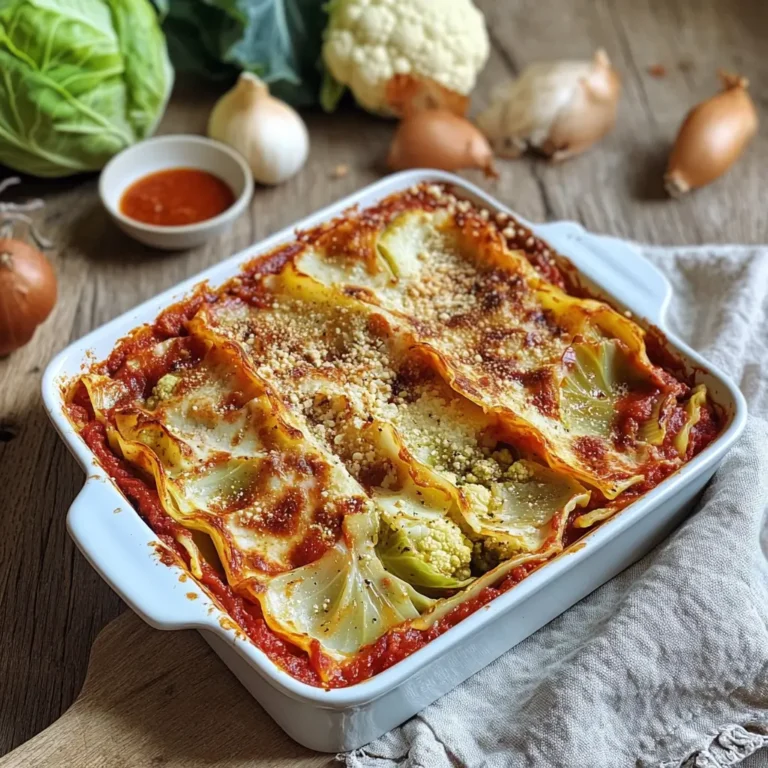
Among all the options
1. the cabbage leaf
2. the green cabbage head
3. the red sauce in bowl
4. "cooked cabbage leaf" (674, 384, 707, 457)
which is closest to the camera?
"cooked cabbage leaf" (674, 384, 707, 457)

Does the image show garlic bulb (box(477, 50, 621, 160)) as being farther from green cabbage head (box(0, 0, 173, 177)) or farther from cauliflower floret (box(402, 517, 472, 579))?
cauliflower floret (box(402, 517, 472, 579))

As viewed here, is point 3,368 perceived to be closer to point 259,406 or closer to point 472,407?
point 259,406

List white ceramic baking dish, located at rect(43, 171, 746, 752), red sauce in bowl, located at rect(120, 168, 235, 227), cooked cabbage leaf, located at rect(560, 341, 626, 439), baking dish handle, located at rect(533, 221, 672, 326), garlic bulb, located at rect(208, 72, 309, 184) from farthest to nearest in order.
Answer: garlic bulb, located at rect(208, 72, 309, 184)
red sauce in bowl, located at rect(120, 168, 235, 227)
baking dish handle, located at rect(533, 221, 672, 326)
cooked cabbage leaf, located at rect(560, 341, 626, 439)
white ceramic baking dish, located at rect(43, 171, 746, 752)

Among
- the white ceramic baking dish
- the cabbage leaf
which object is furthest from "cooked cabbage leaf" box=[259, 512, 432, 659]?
the cabbage leaf

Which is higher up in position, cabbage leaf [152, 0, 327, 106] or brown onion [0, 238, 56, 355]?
cabbage leaf [152, 0, 327, 106]

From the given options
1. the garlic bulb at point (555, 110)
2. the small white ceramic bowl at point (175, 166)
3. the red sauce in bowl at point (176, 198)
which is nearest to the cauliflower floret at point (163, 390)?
the small white ceramic bowl at point (175, 166)

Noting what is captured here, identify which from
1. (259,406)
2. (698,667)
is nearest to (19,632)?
(259,406)
